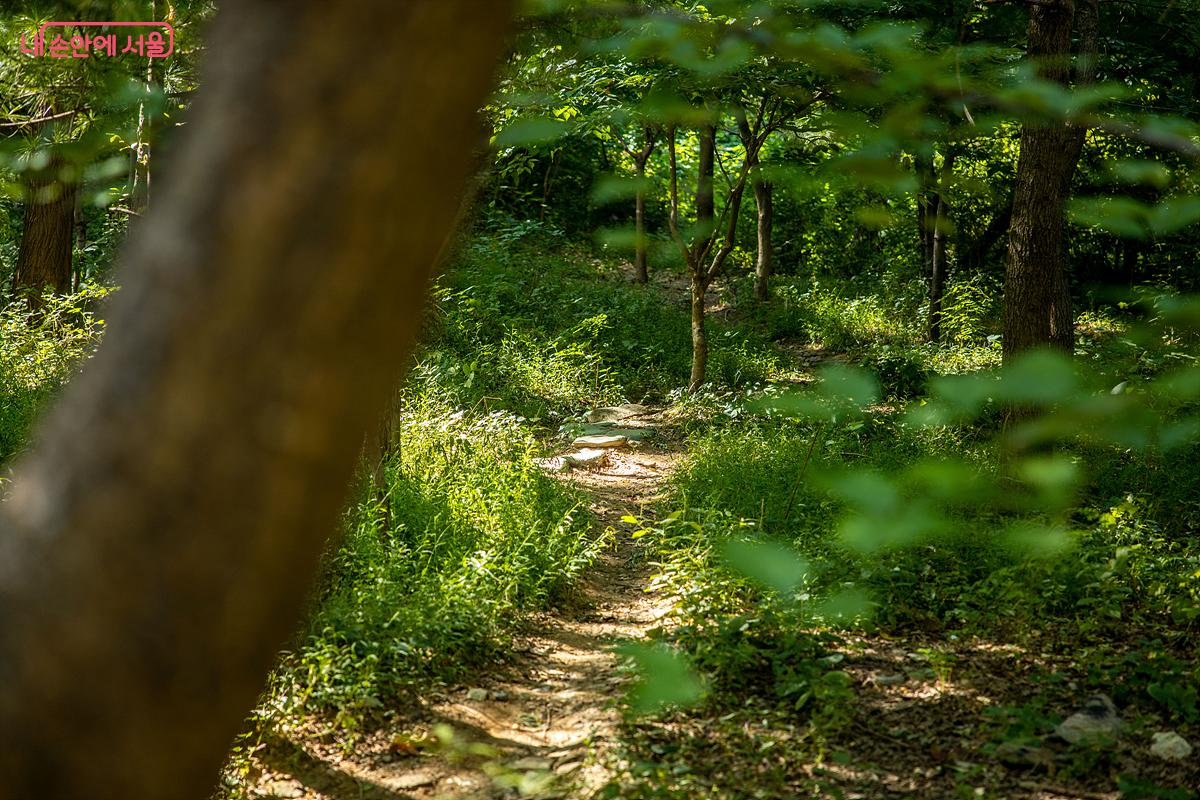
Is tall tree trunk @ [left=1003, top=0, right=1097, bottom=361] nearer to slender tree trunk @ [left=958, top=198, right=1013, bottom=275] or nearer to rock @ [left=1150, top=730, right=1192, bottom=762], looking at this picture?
rock @ [left=1150, top=730, right=1192, bottom=762]

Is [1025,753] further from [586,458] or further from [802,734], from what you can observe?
[586,458]

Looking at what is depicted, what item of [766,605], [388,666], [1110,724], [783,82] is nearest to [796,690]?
[766,605]

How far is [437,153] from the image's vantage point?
1176 millimetres

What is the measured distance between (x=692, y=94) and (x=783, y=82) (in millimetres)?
1065

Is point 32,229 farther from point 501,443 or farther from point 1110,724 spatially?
point 1110,724

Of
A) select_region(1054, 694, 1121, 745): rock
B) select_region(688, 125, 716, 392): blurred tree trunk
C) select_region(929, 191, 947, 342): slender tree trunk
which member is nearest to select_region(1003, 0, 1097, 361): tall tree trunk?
select_region(1054, 694, 1121, 745): rock

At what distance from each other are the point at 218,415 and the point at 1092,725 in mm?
3589

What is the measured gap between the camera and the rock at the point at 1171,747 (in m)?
3.33

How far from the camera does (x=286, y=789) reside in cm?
337

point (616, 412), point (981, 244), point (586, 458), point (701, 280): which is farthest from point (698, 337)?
point (981, 244)

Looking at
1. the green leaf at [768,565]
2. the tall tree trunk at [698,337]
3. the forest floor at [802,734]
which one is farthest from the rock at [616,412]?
the green leaf at [768,565]

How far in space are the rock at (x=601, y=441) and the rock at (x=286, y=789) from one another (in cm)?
546

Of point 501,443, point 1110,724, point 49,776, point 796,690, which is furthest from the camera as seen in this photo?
point 501,443

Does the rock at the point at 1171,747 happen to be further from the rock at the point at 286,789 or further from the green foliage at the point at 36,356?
the green foliage at the point at 36,356
